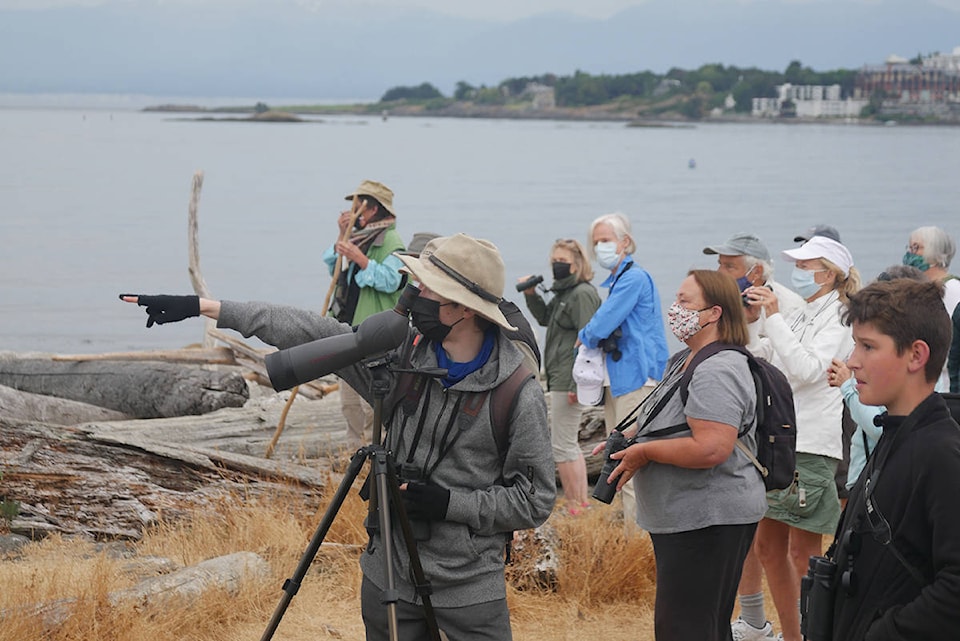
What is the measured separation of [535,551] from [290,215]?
41.3 meters

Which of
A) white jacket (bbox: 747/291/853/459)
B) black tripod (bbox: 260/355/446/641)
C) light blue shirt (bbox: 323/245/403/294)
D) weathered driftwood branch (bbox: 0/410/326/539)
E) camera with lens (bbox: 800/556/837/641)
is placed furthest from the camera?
light blue shirt (bbox: 323/245/403/294)

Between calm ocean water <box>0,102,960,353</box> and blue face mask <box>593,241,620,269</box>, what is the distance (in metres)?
13.9

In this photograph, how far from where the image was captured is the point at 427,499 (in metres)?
3.38

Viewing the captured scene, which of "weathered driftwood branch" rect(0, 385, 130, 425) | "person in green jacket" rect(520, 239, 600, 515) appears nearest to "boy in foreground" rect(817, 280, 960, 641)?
"person in green jacket" rect(520, 239, 600, 515)

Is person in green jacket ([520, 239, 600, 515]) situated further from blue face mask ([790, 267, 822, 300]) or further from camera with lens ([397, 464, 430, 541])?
camera with lens ([397, 464, 430, 541])

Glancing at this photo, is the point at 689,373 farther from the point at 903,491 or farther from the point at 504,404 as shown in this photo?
the point at 903,491

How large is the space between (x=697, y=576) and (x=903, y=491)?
1278 millimetres

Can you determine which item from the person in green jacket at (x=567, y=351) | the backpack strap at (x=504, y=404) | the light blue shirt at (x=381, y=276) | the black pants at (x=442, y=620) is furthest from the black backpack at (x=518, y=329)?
the person in green jacket at (x=567, y=351)

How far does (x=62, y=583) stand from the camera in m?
4.90

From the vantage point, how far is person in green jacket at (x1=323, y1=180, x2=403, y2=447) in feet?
24.9

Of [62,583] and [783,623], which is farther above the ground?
[62,583]

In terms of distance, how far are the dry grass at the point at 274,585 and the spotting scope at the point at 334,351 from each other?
1.96m

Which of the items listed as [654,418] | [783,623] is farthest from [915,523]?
[783,623]

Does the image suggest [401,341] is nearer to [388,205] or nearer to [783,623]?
[783,623]
